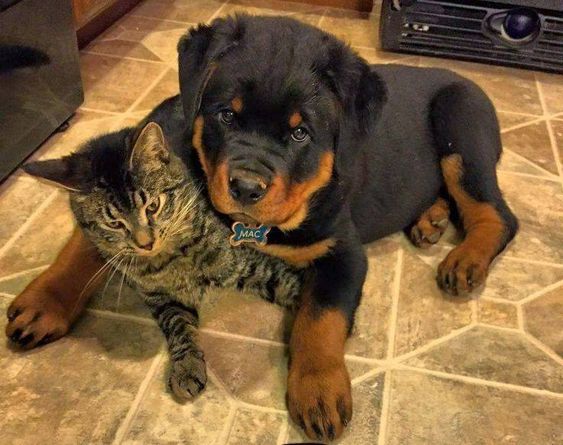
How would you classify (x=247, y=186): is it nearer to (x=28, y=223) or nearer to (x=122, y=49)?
(x=28, y=223)

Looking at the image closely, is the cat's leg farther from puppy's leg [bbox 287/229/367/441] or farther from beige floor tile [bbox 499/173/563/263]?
beige floor tile [bbox 499/173/563/263]

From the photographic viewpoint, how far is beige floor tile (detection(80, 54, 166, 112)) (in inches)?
112

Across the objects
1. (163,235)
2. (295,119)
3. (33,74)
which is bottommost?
(33,74)

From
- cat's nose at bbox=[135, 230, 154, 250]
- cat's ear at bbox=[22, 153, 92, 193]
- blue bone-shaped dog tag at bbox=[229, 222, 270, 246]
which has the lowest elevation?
blue bone-shaped dog tag at bbox=[229, 222, 270, 246]

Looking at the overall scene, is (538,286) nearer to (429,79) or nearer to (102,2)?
(429,79)

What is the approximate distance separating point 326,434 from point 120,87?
2037 mm

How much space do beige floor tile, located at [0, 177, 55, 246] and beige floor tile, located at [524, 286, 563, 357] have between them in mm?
1562

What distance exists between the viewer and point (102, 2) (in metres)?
3.12

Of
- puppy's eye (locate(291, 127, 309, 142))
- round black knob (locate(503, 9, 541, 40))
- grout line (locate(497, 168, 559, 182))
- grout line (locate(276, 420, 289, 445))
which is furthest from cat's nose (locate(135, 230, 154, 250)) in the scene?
round black knob (locate(503, 9, 541, 40))

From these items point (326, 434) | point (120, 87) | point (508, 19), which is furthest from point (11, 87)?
point (508, 19)

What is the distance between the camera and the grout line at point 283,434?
4.84ft

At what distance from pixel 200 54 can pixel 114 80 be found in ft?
4.96

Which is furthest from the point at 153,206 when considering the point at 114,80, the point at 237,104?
the point at 114,80

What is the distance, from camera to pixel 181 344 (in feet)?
5.36
